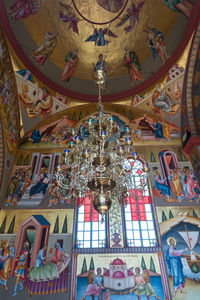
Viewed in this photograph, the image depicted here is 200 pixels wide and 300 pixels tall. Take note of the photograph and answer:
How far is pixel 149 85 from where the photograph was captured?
1037 cm

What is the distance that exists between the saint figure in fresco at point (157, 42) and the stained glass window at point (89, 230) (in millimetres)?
6715

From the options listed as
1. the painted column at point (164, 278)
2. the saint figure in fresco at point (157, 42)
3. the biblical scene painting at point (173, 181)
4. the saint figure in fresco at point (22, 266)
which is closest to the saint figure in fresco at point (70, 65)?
the saint figure in fresco at point (157, 42)

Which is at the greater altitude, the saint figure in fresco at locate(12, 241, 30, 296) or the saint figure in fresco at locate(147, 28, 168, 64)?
the saint figure in fresco at locate(147, 28, 168, 64)

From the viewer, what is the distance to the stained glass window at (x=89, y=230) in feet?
23.2

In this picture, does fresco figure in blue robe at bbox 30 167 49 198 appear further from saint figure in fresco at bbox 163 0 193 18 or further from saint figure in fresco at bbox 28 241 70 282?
saint figure in fresco at bbox 163 0 193 18

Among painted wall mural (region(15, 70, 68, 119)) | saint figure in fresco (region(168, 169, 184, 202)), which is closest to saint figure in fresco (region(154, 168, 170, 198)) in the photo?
saint figure in fresco (region(168, 169, 184, 202))

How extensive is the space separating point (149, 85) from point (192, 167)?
13.2ft

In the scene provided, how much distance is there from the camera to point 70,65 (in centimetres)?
1029

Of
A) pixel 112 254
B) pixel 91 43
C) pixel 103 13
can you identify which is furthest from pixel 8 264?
pixel 103 13

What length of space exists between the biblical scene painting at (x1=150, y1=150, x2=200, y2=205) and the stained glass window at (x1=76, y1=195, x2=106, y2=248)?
2.15m

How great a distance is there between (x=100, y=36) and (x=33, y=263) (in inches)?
348

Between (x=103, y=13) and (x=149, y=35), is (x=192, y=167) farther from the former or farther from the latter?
(x=103, y=13)

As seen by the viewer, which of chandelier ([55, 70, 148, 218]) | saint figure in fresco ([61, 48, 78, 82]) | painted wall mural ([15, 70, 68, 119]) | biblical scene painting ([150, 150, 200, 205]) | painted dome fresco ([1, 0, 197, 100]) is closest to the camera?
chandelier ([55, 70, 148, 218])

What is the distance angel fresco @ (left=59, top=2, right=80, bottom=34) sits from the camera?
30.1 feet
